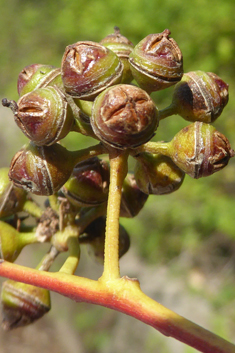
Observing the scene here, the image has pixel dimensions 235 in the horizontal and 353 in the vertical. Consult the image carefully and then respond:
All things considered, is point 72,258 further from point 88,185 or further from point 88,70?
point 88,70

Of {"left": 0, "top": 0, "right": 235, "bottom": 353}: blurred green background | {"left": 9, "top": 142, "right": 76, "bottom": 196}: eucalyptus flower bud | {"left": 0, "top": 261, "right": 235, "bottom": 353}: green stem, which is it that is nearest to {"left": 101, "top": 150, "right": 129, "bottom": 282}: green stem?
{"left": 0, "top": 261, "right": 235, "bottom": 353}: green stem

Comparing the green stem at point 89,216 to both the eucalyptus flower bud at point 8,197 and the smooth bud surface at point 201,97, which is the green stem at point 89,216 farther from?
the smooth bud surface at point 201,97

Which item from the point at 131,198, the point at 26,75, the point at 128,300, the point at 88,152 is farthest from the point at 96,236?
the point at 26,75

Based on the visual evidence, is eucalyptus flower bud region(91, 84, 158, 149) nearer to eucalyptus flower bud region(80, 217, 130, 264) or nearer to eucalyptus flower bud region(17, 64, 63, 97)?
eucalyptus flower bud region(17, 64, 63, 97)

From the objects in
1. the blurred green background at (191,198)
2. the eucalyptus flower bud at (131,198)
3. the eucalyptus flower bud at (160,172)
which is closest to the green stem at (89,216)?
the eucalyptus flower bud at (131,198)

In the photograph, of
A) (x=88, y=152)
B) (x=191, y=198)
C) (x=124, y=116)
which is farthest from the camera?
(x=191, y=198)

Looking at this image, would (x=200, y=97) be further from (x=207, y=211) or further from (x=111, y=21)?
(x=111, y=21)
